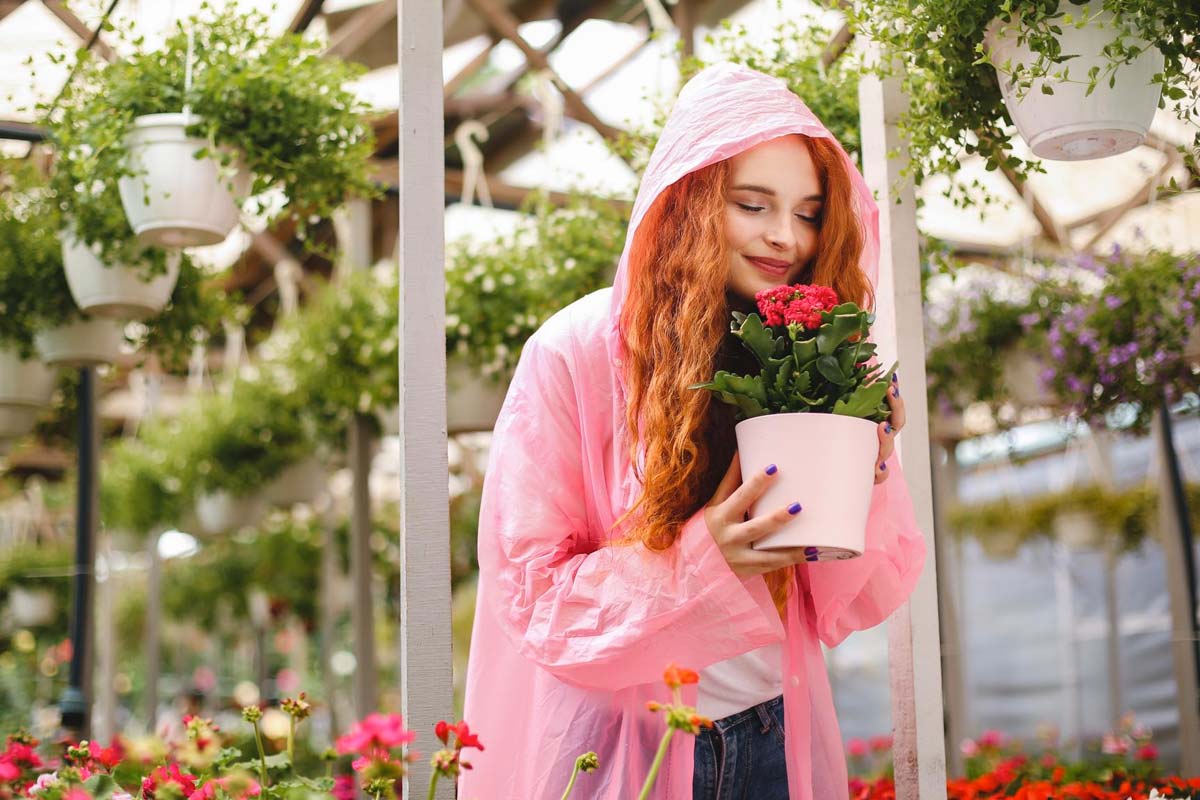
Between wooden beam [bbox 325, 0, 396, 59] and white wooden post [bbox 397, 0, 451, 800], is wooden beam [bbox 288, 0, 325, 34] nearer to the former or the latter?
wooden beam [bbox 325, 0, 396, 59]

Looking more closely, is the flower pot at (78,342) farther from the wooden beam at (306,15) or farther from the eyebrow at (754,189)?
the eyebrow at (754,189)

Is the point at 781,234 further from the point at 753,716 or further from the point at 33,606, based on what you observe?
the point at 33,606

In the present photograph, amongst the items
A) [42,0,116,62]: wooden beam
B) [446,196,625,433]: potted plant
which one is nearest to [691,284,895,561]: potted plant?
[446,196,625,433]: potted plant

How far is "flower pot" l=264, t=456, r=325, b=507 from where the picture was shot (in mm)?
5965

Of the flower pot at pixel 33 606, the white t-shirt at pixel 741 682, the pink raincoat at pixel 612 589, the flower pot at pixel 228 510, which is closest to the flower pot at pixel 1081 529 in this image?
the flower pot at pixel 228 510

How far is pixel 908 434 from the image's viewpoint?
181cm

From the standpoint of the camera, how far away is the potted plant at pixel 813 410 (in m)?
1.27

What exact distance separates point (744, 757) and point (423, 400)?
1.88 feet

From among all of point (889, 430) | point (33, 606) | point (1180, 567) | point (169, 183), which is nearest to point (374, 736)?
point (889, 430)

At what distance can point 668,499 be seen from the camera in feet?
4.62

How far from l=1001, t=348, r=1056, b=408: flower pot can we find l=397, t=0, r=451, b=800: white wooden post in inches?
125

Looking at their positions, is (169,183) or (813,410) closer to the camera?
(813,410)

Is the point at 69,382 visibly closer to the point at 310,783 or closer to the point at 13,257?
the point at 13,257

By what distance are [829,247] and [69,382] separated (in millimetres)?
3504
